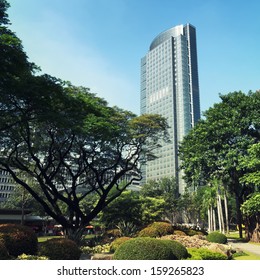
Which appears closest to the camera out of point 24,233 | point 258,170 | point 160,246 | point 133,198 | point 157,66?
point 160,246

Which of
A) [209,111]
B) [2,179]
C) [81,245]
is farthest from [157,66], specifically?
[81,245]

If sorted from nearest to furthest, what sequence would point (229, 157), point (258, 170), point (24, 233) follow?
point (24, 233) < point (258, 170) < point (229, 157)

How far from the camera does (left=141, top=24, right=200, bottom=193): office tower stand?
163125 millimetres

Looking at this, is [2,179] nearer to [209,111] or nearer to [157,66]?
[209,111]

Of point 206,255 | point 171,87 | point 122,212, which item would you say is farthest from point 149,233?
point 171,87

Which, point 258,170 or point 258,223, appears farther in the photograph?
point 258,223

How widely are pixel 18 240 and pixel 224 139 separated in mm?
21885

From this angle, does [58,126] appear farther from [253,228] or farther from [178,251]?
[253,228]

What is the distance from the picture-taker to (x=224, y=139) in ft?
99.6

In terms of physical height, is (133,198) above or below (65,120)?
below

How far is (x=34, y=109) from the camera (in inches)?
837

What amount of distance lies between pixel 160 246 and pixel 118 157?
19.0 meters

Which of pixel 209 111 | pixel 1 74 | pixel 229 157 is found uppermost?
pixel 209 111

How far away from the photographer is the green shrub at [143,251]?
40.6 feet
